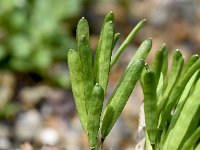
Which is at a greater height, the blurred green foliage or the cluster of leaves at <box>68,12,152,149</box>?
the blurred green foliage

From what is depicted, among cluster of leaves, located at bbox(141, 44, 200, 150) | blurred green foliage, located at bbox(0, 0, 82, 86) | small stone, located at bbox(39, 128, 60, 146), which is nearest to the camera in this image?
cluster of leaves, located at bbox(141, 44, 200, 150)

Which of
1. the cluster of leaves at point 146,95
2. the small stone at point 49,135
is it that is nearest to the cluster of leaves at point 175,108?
the cluster of leaves at point 146,95

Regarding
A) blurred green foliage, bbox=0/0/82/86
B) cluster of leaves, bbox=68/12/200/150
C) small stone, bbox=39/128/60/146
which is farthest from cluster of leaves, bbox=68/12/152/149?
blurred green foliage, bbox=0/0/82/86

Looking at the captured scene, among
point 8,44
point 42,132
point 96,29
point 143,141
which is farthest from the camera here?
point 96,29

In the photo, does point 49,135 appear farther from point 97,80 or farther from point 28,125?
point 97,80

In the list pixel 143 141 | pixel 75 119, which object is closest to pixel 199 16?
pixel 75 119

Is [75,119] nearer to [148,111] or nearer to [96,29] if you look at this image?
[96,29]

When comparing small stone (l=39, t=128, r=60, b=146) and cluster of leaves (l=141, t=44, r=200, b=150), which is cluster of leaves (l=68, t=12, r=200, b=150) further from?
small stone (l=39, t=128, r=60, b=146)
